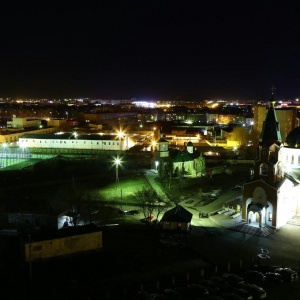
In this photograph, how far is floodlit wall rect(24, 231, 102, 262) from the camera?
20.5m

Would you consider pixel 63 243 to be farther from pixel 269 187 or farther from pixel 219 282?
pixel 269 187

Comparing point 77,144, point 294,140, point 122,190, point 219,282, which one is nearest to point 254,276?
point 219,282

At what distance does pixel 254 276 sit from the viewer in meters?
19.4

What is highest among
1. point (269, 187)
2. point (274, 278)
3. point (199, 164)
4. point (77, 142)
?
point (77, 142)

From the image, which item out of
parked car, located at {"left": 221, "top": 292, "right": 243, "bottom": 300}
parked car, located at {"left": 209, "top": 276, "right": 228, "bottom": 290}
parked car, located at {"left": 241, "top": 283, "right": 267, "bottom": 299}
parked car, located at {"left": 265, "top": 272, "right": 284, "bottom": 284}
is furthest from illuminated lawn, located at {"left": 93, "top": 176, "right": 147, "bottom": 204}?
parked car, located at {"left": 221, "top": 292, "right": 243, "bottom": 300}

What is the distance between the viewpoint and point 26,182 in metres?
37.8

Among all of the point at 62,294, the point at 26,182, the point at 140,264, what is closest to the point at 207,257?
the point at 140,264

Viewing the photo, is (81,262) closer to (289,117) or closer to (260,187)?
(260,187)

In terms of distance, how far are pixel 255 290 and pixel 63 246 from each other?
10314mm

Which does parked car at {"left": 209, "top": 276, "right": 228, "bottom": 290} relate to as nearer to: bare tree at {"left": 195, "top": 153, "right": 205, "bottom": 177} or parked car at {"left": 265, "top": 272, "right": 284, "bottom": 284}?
parked car at {"left": 265, "top": 272, "right": 284, "bottom": 284}

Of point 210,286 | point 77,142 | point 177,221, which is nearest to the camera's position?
point 210,286

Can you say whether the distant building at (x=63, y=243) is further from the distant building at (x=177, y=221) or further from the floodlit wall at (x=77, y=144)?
the floodlit wall at (x=77, y=144)

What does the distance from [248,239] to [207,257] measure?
4227 millimetres

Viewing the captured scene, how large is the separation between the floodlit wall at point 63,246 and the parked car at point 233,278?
7453mm
